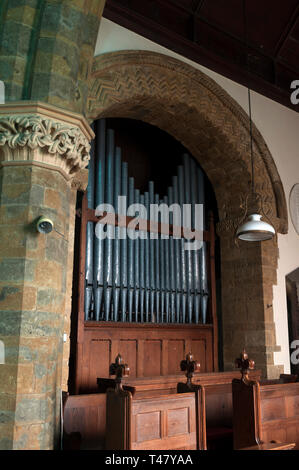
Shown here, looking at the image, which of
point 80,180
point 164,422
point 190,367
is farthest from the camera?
point 80,180

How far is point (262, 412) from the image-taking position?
4.60m

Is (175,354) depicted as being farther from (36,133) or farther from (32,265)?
(36,133)

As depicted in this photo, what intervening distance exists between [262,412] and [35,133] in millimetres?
3314

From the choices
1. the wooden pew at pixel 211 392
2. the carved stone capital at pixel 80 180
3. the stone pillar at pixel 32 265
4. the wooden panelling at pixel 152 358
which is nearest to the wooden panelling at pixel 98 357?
the wooden pew at pixel 211 392

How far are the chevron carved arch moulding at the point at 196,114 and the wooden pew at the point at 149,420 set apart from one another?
318cm

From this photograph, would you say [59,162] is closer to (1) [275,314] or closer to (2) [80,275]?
(2) [80,275]

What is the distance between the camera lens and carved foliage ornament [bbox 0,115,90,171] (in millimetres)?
3797

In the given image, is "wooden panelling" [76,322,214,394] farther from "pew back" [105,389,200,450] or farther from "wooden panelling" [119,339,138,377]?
"pew back" [105,389,200,450]

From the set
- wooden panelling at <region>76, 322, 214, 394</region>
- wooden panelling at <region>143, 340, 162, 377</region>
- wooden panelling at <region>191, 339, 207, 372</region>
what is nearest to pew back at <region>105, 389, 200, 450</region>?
wooden panelling at <region>76, 322, 214, 394</region>

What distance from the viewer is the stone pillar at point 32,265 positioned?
348 cm

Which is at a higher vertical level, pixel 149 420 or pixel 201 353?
pixel 201 353

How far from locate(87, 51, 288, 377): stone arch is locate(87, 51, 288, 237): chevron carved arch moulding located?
0.04 ft

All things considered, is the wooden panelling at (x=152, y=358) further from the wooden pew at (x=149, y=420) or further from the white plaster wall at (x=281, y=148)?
the wooden pew at (x=149, y=420)

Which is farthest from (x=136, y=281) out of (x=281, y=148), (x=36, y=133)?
(x=281, y=148)
